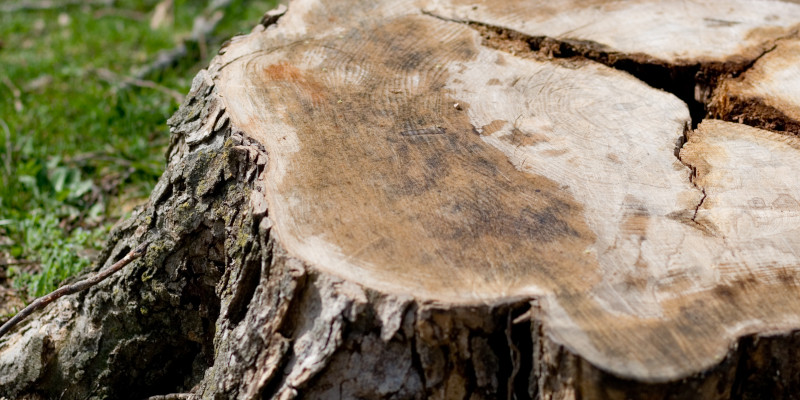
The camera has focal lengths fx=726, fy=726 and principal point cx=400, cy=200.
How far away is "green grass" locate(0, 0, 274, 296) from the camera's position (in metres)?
2.70

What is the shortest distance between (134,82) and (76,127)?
0.39 m

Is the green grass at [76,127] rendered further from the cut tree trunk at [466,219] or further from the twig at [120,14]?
the cut tree trunk at [466,219]

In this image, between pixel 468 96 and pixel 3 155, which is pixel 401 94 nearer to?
pixel 468 96

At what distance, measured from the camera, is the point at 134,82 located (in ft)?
11.9

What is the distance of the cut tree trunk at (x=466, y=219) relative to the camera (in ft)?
4.41

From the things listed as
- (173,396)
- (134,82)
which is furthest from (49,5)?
(173,396)

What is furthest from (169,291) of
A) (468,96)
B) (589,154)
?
(589,154)

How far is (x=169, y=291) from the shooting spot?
1895 millimetres

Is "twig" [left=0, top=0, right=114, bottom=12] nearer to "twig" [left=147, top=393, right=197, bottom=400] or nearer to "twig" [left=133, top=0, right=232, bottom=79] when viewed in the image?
"twig" [left=133, top=0, right=232, bottom=79]

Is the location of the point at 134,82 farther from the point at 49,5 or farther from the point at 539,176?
the point at 539,176

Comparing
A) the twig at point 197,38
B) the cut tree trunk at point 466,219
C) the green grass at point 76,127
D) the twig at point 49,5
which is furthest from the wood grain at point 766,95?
the twig at point 49,5

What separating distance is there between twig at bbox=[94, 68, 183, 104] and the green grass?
1.4 inches

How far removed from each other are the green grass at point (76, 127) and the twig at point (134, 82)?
0.04 meters

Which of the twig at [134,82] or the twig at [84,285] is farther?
the twig at [134,82]
